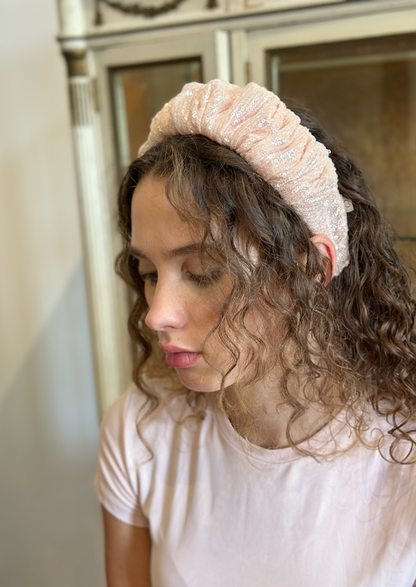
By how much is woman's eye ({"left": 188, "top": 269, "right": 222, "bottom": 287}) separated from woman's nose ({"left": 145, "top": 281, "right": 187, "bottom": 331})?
3 cm

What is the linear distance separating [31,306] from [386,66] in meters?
1.34

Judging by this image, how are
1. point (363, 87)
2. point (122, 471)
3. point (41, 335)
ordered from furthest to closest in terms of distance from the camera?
point (41, 335) → point (363, 87) → point (122, 471)

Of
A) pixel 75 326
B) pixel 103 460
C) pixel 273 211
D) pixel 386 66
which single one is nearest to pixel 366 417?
pixel 273 211

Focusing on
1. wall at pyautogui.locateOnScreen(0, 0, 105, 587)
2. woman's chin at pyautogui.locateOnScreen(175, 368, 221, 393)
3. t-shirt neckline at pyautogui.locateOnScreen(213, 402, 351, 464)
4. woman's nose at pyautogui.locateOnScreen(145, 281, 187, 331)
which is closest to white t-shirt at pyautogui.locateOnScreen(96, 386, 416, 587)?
t-shirt neckline at pyautogui.locateOnScreen(213, 402, 351, 464)

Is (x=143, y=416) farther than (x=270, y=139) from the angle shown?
Yes

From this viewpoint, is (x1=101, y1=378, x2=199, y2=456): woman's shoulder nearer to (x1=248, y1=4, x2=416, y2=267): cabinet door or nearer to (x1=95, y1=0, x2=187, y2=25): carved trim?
Answer: (x1=248, y1=4, x2=416, y2=267): cabinet door

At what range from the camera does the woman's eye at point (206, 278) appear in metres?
0.73

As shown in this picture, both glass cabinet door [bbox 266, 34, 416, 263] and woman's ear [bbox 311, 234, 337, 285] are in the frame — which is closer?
woman's ear [bbox 311, 234, 337, 285]

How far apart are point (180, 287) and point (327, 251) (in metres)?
0.21

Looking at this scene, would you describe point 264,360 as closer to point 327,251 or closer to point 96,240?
point 327,251

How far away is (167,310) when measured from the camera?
74 centimetres

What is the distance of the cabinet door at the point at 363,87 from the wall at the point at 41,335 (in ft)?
2.82

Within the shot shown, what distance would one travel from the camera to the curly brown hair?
71cm

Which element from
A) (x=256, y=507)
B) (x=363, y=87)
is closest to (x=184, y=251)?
(x=256, y=507)
